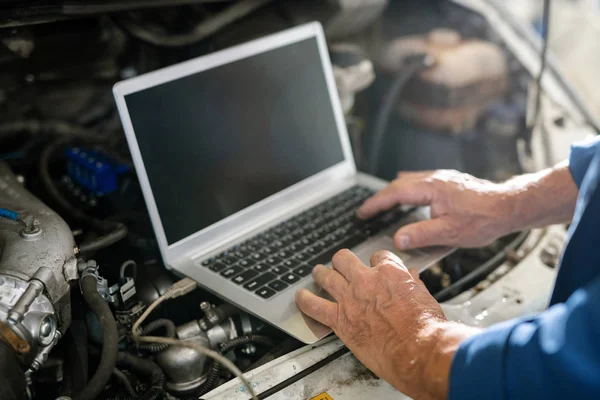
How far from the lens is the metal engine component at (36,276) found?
65 centimetres

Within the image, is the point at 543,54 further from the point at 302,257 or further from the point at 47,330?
the point at 47,330

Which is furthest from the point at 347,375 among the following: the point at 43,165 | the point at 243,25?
the point at 243,25

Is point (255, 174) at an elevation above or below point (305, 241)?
above

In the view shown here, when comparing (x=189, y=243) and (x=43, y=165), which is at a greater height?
(x=43, y=165)

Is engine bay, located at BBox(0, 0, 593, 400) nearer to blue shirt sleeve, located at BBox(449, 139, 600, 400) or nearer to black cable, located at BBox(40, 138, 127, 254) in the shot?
black cable, located at BBox(40, 138, 127, 254)

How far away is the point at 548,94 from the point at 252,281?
0.96 metres

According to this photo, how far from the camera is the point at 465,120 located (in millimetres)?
1466

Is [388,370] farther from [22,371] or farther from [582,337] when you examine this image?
[22,371]

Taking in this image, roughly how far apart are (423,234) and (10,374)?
2.11 feet

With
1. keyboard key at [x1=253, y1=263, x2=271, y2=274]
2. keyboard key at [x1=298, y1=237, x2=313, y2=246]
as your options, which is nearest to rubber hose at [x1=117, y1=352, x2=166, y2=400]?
keyboard key at [x1=253, y1=263, x2=271, y2=274]

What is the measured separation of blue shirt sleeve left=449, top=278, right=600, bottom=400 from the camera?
0.55m

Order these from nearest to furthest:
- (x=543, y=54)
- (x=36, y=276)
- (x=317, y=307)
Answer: (x=36, y=276) < (x=317, y=307) < (x=543, y=54)

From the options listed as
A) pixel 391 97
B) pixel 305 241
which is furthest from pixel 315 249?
pixel 391 97

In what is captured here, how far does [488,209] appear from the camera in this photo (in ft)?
3.23
